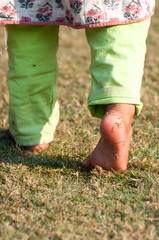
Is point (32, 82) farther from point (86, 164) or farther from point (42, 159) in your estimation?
point (86, 164)

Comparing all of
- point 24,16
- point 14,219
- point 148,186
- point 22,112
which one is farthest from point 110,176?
point 24,16

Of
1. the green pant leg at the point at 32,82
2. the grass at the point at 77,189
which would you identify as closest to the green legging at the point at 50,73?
the green pant leg at the point at 32,82

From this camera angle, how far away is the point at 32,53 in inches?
66.4

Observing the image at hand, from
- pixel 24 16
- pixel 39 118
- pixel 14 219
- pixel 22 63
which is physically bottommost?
pixel 14 219

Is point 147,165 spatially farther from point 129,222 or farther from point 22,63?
point 22,63

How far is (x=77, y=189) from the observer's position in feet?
4.71

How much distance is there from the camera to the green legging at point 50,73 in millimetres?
1348

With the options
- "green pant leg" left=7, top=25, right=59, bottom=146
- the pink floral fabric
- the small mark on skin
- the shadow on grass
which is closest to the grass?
the shadow on grass

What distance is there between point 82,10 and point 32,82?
51 cm

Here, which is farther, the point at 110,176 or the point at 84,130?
the point at 84,130

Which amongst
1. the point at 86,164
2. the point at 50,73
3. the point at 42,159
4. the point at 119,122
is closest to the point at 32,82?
the point at 50,73

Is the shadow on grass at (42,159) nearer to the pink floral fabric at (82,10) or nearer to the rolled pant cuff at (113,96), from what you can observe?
the rolled pant cuff at (113,96)

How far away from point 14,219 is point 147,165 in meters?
0.65

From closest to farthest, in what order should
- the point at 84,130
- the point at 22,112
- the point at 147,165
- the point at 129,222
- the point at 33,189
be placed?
1. the point at 129,222
2. the point at 33,189
3. the point at 147,165
4. the point at 22,112
5. the point at 84,130
